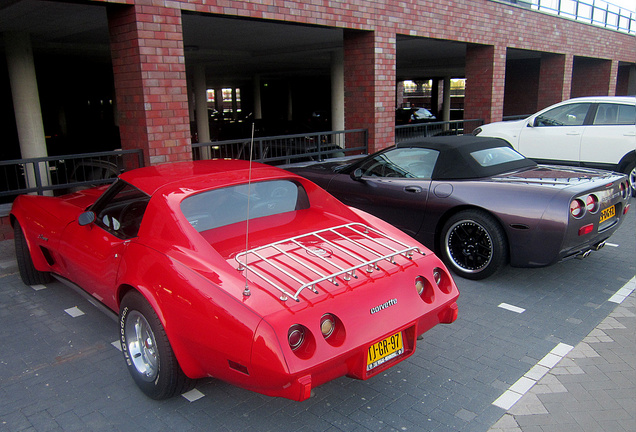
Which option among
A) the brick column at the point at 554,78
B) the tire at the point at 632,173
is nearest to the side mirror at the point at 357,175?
the tire at the point at 632,173

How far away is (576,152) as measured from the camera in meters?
9.51

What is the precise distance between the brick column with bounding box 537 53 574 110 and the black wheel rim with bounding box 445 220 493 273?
12.8 meters

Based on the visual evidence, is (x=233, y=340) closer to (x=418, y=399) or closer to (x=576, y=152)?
(x=418, y=399)

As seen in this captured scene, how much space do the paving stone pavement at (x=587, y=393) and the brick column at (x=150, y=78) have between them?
17.3 ft

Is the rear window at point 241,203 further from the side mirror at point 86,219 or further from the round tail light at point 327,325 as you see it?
the round tail light at point 327,325

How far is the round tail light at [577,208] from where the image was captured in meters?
4.72

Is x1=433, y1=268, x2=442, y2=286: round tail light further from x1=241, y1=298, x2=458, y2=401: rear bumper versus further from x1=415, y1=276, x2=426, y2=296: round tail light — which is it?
x1=241, y1=298, x2=458, y2=401: rear bumper

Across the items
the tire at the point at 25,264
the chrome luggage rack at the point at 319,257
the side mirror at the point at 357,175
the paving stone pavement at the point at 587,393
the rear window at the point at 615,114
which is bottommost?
the paving stone pavement at the point at 587,393

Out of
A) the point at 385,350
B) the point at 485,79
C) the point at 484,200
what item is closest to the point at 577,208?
the point at 484,200

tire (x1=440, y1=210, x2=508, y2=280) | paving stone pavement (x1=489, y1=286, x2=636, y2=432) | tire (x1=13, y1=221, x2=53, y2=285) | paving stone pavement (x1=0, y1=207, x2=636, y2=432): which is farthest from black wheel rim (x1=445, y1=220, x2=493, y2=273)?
tire (x1=13, y1=221, x2=53, y2=285)

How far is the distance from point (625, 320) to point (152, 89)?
232 inches

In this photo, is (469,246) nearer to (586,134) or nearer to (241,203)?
(241,203)

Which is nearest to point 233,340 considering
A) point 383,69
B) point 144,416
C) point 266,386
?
point 266,386

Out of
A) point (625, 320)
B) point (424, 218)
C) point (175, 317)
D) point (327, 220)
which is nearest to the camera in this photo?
point (175, 317)
